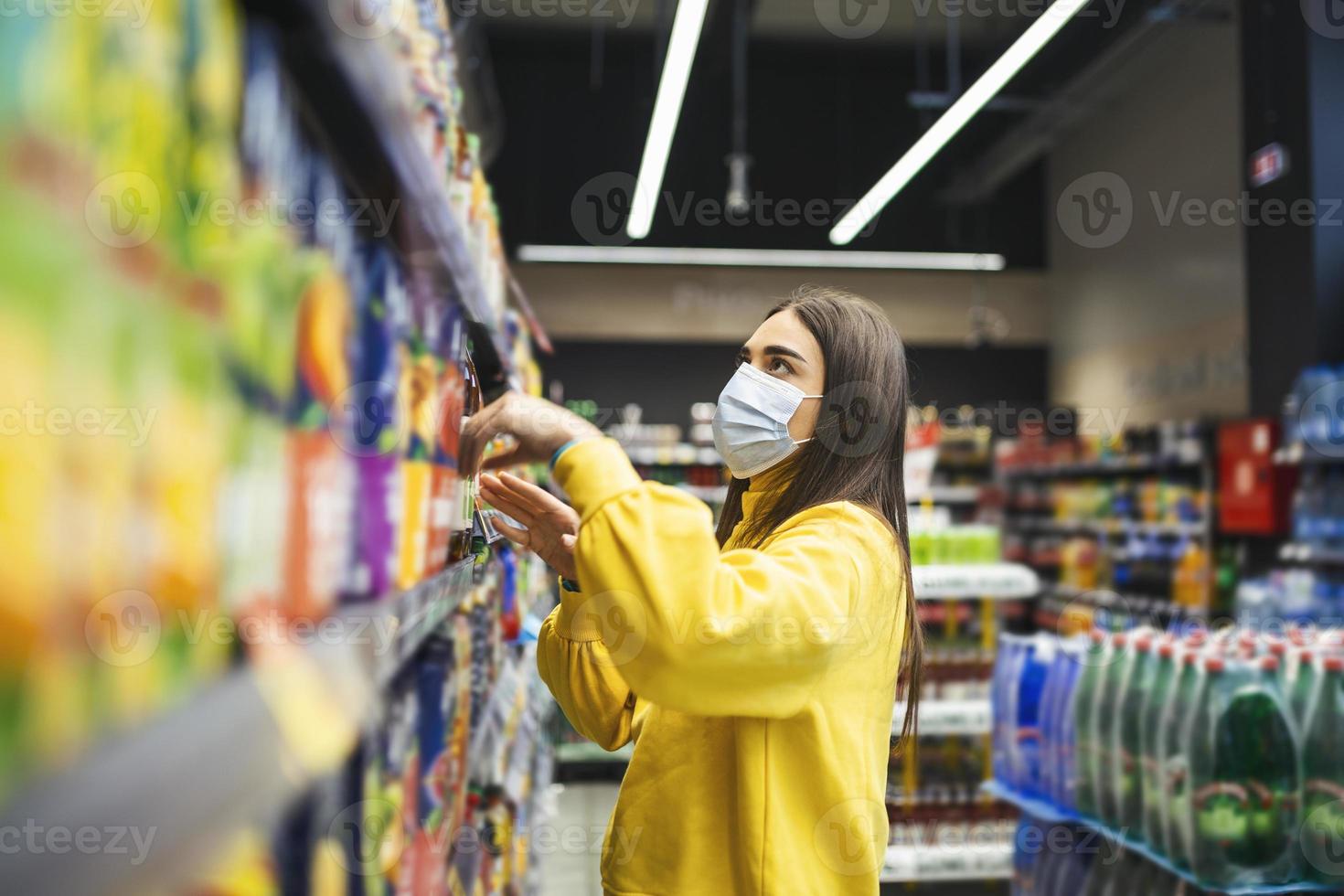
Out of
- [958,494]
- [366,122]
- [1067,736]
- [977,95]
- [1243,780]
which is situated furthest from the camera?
[958,494]

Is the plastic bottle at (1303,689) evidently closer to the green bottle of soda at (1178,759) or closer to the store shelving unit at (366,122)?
the green bottle of soda at (1178,759)

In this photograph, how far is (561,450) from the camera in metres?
0.98

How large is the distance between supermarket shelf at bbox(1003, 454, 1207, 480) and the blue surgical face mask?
6.39 metres

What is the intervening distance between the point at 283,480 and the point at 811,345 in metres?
0.79

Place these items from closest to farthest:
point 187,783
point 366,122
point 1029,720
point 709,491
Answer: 1. point 187,783
2. point 366,122
3. point 1029,720
4. point 709,491

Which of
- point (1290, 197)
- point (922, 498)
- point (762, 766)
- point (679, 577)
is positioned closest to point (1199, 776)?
point (762, 766)

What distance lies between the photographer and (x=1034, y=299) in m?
11.3

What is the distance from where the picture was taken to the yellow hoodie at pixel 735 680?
91cm

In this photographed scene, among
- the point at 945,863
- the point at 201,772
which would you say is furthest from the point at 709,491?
the point at 201,772

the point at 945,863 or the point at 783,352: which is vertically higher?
the point at 783,352

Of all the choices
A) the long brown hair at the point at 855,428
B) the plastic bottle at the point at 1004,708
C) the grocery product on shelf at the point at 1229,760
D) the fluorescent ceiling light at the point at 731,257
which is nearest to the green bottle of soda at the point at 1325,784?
the grocery product on shelf at the point at 1229,760

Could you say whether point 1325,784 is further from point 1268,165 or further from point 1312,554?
point 1268,165

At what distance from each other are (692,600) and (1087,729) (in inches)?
80.8

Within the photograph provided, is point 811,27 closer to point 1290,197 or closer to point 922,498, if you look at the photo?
point 1290,197
